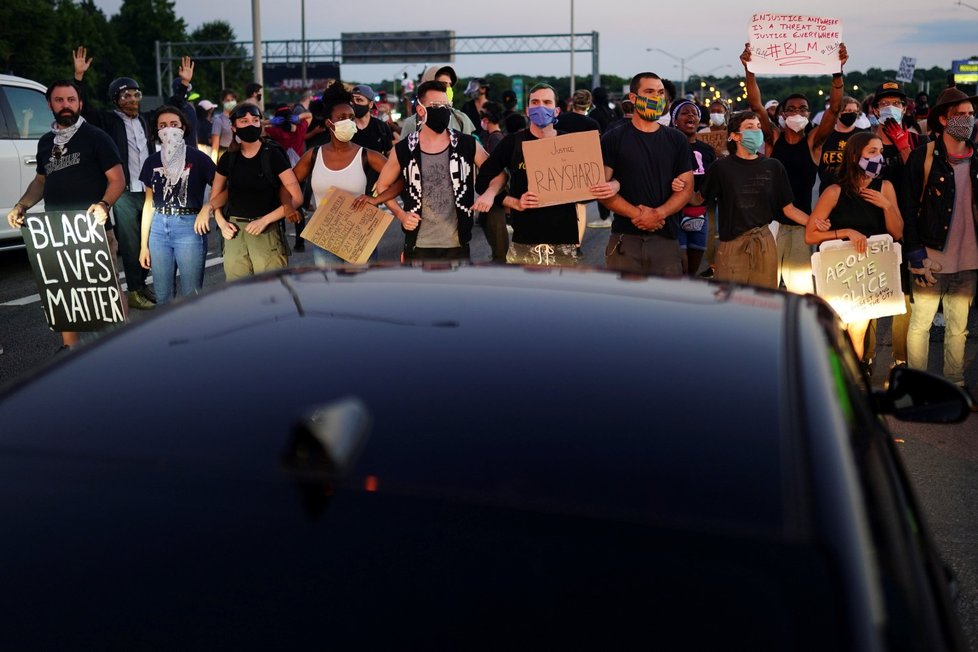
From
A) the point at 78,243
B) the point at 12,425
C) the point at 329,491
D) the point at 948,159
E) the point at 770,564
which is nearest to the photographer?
the point at 770,564

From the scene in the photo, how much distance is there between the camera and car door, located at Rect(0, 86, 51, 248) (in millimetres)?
13023

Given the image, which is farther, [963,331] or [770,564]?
[963,331]

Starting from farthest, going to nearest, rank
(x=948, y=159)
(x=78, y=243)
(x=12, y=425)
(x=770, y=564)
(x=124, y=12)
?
1. (x=124, y=12)
2. (x=78, y=243)
3. (x=948, y=159)
4. (x=12, y=425)
5. (x=770, y=564)

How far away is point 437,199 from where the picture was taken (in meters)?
8.16

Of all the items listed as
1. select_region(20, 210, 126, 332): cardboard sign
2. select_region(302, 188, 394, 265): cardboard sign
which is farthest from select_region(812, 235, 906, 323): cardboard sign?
select_region(20, 210, 126, 332): cardboard sign

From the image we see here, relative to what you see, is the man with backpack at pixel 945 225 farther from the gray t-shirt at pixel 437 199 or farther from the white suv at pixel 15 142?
the white suv at pixel 15 142

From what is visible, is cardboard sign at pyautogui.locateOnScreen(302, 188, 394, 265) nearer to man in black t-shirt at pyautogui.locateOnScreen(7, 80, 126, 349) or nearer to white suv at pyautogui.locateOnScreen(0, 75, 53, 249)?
man in black t-shirt at pyautogui.locateOnScreen(7, 80, 126, 349)

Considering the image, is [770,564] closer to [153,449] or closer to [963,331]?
[153,449]

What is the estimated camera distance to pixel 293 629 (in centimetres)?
166

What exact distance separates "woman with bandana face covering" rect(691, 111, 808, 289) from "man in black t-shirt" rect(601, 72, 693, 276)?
39 cm

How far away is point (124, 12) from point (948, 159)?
5373 inches

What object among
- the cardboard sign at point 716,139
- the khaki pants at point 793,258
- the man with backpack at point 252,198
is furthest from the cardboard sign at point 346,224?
the cardboard sign at point 716,139

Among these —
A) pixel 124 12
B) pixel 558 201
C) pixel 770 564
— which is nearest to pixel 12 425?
pixel 770 564

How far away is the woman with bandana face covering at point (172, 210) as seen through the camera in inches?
345
